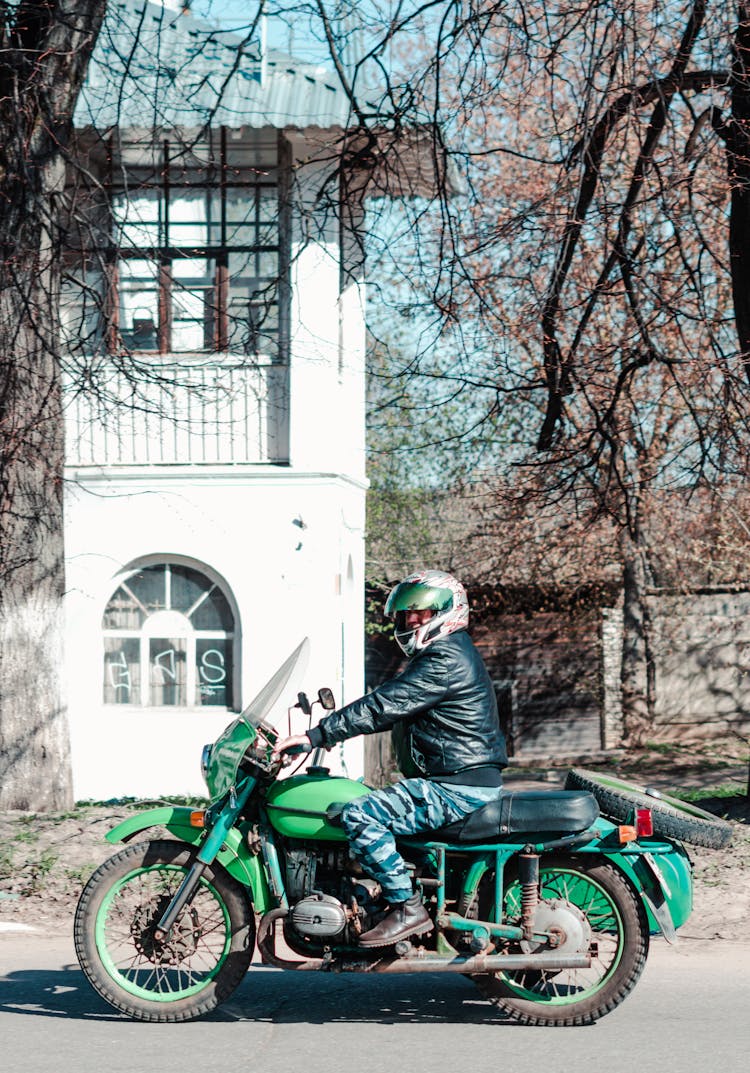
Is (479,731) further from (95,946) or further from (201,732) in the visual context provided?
(201,732)

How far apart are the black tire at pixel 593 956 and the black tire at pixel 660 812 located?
0.29m

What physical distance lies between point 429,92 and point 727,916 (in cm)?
684

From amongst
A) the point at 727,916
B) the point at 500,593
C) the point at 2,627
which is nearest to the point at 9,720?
the point at 2,627

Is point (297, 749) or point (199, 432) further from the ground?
point (199, 432)

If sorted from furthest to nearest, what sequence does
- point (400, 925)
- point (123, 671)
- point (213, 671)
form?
point (123, 671)
point (213, 671)
point (400, 925)

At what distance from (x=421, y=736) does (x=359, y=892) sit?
68cm

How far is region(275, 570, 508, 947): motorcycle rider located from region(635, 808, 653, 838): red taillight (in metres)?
0.59

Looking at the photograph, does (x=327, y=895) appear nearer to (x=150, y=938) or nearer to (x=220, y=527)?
(x=150, y=938)

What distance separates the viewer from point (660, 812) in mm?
5531

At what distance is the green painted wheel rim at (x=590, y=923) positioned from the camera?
5387 mm

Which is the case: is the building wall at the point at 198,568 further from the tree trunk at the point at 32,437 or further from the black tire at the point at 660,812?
the black tire at the point at 660,812

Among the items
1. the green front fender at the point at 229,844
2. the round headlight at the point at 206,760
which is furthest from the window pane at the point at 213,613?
the round headlight at the point at 206,760

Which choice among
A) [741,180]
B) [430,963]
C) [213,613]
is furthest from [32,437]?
[430,963]

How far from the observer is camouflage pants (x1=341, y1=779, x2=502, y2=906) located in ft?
17.1
